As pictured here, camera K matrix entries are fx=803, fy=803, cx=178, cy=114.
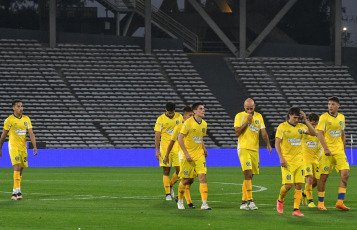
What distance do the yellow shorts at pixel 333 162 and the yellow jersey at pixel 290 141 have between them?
1.56 m

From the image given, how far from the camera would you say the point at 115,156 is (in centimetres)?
3641

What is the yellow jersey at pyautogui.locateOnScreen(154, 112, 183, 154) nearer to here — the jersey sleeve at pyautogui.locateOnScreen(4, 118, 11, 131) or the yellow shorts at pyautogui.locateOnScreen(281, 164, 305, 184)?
the jersey sleeve at pyautogui.locateOnScreen(4, 118, 11, 131)

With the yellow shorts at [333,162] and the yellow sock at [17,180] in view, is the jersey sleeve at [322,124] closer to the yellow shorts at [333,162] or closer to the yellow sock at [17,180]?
the yellow shorts at [333,162]

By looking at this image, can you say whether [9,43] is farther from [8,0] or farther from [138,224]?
[138,224]

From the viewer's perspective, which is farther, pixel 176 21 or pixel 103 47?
pixel 176 21

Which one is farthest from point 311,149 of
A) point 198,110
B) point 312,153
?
point 198,110

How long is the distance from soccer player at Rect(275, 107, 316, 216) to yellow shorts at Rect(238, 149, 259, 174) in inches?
45.1

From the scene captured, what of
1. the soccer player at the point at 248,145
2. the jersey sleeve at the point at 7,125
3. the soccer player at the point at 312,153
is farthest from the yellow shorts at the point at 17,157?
the soccer player at the point at 312,153

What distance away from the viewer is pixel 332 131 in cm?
1642

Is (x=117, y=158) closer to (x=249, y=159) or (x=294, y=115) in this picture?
(x=249, y=159)

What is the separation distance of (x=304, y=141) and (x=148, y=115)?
27424 millimetres

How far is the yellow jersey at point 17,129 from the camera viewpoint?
63.1 ft

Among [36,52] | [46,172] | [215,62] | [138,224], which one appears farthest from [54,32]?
[138,224]

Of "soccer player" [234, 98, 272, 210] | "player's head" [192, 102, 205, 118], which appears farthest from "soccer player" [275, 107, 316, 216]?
"player's head" [192, 102, 205, 118]
